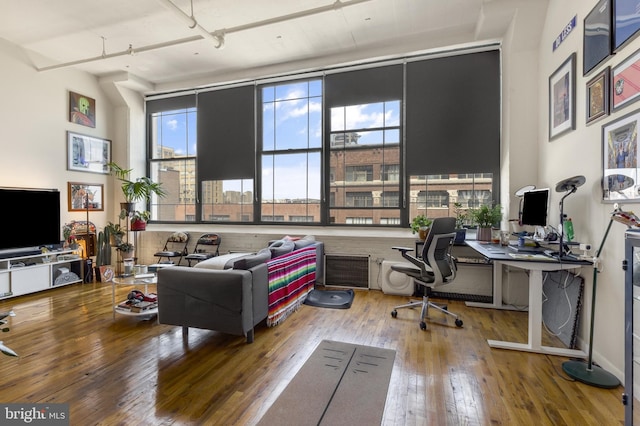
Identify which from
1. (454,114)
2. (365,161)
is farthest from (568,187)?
(365,161)

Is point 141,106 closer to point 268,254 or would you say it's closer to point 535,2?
point 268,254

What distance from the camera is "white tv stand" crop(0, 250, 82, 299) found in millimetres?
4309

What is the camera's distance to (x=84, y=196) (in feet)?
19.1

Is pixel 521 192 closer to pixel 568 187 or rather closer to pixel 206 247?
pixel 568 187

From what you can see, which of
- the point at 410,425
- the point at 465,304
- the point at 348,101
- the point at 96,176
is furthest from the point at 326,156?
the point at 96,176

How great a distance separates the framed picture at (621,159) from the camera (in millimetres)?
2146

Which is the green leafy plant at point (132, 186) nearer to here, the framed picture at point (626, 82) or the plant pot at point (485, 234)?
the plant pot at point (485, 234)

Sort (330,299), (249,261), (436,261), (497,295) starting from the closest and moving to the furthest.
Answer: (249,261)
(436,261)
(497,295)
(330,299)

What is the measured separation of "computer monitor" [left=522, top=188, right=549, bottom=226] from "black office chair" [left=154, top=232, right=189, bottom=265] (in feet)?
18.5

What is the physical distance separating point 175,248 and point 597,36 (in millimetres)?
6839

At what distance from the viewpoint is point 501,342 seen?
115 inches

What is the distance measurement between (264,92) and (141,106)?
9.78 ft

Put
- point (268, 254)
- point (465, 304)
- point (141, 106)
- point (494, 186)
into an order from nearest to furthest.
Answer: point (268, 254) → point (465, 304) → point (494, 186) → point (141, 106)

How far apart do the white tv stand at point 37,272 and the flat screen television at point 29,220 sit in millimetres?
153
